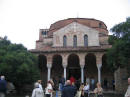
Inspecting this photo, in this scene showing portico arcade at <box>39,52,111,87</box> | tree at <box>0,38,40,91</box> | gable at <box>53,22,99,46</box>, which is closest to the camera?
tree at <box>0,38,40,91</box>

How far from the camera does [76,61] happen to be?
24594 mm

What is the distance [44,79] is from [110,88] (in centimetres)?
766

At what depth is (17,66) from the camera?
1738 centimetres

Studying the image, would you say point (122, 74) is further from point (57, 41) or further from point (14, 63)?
point (14, 63)

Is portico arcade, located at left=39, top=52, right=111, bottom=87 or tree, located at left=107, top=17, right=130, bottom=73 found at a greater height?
tree, located at left=107, top=17, right=130, bottom=73

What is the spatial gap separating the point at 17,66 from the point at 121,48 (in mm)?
8735

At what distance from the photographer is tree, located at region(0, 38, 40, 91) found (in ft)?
55.8

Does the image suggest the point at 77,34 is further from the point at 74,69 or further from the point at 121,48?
the point at 121,48

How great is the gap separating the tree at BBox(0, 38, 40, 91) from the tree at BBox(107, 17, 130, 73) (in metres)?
6.88

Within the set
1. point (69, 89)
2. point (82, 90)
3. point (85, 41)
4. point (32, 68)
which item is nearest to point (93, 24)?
point (85, 41)

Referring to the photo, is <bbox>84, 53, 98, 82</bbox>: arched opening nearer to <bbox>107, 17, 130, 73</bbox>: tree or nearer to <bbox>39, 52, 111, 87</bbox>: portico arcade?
<bbox>39, 52, 111, 87</bbox>: portico arcade

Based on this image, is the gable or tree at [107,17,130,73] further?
the gable

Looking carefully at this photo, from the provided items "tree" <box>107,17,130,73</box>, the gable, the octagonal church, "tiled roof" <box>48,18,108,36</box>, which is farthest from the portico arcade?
"tree" <box>107,17,130,73</box>

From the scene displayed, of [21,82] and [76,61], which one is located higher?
[76,61]
